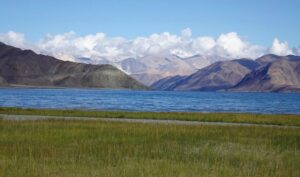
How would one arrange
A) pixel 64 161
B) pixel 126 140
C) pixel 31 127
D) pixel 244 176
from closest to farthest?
pixel 244 176
pixel 64 161
pixel 126 140
pixel 31 127

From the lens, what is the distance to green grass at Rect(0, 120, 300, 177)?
20203 mm

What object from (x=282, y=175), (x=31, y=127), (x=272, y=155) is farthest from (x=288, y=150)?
(x=31, y=127)

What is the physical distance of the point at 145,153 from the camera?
25531 mm

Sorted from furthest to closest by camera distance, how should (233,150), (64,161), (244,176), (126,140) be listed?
1. (126,140)
2. (233,150)
3. (64,161)
4. (244,176)

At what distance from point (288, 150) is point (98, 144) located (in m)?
11.3

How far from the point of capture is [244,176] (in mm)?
19766

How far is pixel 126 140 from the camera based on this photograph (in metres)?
31.3

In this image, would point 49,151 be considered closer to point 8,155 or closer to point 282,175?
point 8,155

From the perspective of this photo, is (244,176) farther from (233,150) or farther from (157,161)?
(233,150)

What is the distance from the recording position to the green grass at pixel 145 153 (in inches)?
795

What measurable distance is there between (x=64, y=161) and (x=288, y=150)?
1367 centimetres

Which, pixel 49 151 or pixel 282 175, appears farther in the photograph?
pixel 49 151

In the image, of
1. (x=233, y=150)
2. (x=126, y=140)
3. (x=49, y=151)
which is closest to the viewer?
(x=49, y=151)

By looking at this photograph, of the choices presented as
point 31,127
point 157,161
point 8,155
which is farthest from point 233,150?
point 31,127
